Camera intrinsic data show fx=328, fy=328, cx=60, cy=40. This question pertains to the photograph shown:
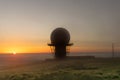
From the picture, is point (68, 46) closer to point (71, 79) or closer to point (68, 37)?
point (68, 37)

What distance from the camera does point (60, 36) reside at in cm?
6556

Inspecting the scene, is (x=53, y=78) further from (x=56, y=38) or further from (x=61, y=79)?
(x=56, y=38)

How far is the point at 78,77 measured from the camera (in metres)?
28.0

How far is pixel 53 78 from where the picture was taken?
2808 cm

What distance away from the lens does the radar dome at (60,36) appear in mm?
65625

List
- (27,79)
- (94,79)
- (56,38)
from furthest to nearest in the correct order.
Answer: (56,38) → (27,79) → (94,79)

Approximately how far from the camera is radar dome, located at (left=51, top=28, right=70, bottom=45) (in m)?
65.6

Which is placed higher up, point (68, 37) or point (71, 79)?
point (68, 37)

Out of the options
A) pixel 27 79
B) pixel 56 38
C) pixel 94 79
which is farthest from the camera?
pixel 56 38

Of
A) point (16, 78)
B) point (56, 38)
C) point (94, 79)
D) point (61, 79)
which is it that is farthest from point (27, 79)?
point (56, 38)

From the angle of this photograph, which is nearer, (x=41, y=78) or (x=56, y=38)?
(x=41, y=78)

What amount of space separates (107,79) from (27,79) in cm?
693

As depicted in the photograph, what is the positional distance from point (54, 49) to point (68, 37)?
12.4 ft

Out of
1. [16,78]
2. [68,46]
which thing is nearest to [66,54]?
[68,46]
